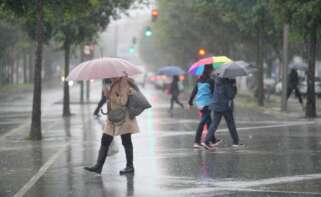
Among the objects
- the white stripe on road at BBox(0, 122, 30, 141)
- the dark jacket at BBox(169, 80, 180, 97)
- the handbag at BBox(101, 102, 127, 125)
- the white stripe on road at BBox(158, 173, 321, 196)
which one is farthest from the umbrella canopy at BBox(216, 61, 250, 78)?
the dark jacket at BBox(169, 80, 180, 97)

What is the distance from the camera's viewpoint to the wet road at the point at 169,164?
37.1 ft

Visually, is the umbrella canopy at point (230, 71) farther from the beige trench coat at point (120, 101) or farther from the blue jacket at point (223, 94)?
the beige trench coat at point (120, 101)

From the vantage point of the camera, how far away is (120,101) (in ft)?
42.7

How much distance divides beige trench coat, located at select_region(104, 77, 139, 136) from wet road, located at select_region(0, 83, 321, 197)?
0.70 meters

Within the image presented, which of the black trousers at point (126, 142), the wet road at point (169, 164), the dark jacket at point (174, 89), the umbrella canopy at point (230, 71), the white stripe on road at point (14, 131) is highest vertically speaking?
the umbrella canopy at point (230, 71)

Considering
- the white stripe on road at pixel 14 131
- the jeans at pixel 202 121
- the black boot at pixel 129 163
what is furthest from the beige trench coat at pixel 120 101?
the white stripe on road at pixel 14 131

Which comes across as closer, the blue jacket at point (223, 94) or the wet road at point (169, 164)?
the wet road at point (169, 164)

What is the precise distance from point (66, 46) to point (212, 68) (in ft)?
45.8

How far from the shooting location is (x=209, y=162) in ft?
47.3

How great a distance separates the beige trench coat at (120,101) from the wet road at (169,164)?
2.29ft

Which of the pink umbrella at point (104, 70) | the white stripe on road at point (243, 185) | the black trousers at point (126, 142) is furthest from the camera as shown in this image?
the black trousers at point (126, 142)

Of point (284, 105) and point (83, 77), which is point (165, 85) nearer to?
point (284, 105)

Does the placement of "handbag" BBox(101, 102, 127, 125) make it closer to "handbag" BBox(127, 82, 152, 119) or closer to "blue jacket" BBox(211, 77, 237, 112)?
"handbag" BBox(127, 82, 152, 119)

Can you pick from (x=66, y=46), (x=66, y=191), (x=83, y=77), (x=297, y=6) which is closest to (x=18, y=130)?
(x=66, y=46)
